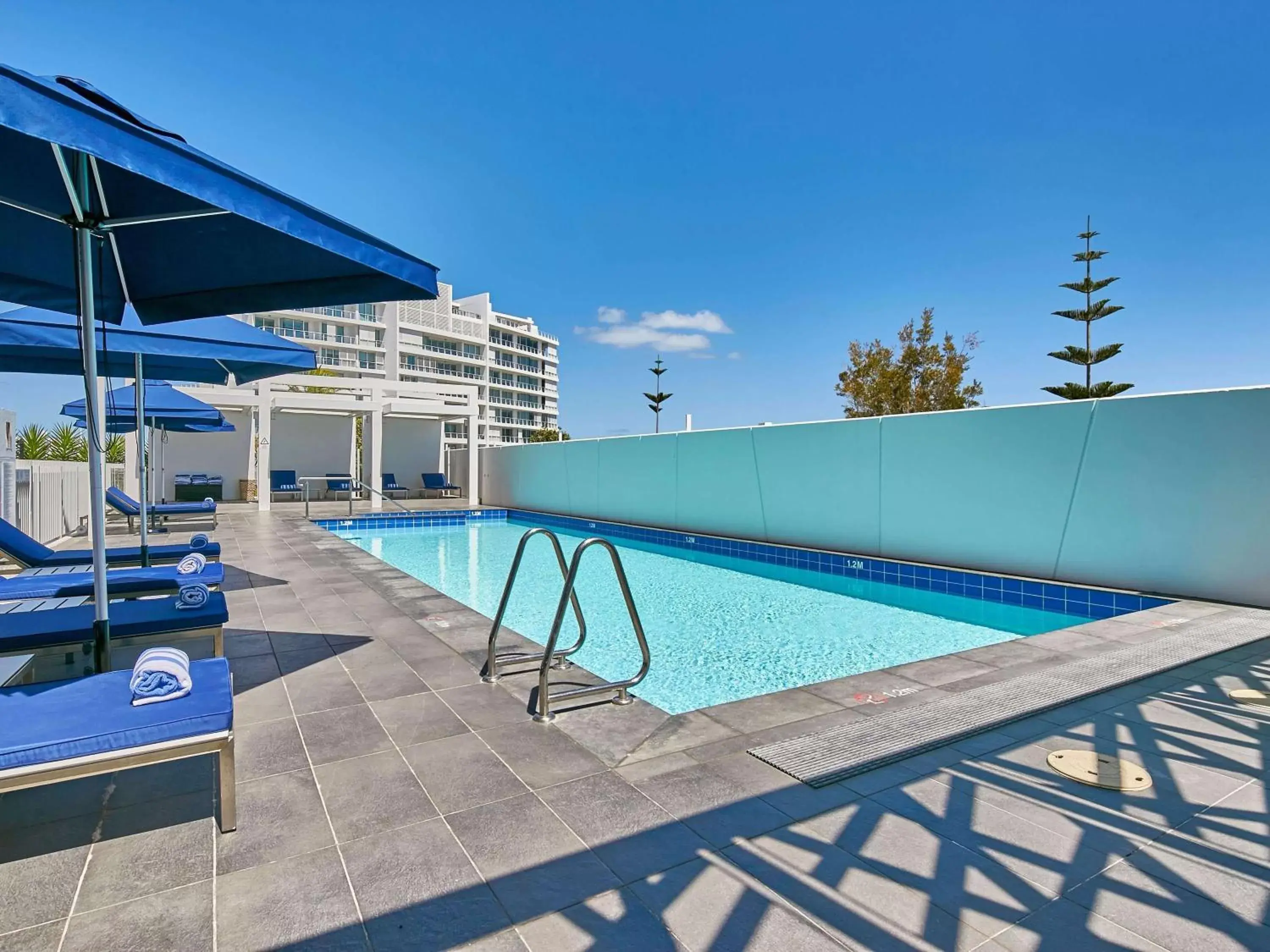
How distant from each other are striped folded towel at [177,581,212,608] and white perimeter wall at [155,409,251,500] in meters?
15.4

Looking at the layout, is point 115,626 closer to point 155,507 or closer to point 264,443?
point 155,507

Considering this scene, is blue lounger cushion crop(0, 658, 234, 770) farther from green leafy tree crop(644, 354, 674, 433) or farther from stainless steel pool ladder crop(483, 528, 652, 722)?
green leafy tree crop(644, 354, 674, 433)

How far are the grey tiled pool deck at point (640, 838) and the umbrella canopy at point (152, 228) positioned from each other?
206 cm

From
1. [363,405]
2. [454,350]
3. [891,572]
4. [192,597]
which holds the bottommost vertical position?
[891,572]

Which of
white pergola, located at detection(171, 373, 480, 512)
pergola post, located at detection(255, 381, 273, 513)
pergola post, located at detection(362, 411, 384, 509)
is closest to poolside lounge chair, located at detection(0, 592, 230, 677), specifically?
white pergola, located at detection(171, 373, 480, 512)

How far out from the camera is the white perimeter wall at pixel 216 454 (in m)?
16.8

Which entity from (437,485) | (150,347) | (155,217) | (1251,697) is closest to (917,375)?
(437,485)

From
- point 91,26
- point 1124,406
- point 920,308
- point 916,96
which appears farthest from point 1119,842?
point 920,308

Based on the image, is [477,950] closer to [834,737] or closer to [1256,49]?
[834,737]

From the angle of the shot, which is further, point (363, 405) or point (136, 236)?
point (363, 405)

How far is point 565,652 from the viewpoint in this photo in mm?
3887

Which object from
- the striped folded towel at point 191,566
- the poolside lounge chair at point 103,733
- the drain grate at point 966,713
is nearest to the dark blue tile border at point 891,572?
the drain grate at point 966,713

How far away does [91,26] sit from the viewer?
6.23 meters

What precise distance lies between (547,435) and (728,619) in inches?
1982
